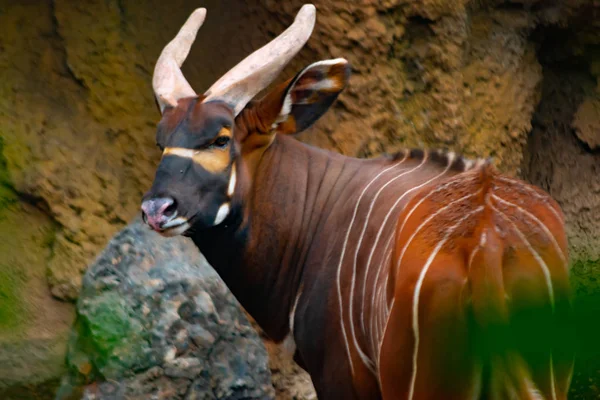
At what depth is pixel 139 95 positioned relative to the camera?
521 centimetres

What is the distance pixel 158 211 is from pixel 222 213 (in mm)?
331

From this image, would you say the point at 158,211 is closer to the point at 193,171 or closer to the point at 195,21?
the point at 193,171

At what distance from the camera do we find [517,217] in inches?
86.5

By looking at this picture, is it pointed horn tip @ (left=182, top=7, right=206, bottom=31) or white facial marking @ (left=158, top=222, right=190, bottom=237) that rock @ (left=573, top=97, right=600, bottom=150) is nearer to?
pointed horn tip @ (left=182, top=7, right=206, bottom=31)

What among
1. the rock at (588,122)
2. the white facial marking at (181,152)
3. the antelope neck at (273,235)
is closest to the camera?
the white facial marking at (181,152)

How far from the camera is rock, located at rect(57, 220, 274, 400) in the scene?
4.60 m

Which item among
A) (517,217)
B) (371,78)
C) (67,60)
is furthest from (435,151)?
(67,60)

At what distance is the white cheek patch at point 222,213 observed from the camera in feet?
11.2

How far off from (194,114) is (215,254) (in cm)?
66

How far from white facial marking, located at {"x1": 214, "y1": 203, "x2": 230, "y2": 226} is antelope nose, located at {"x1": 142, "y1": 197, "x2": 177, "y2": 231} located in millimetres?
240

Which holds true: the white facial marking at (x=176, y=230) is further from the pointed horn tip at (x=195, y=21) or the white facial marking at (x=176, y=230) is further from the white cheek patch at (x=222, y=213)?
the pointed horn tip at (x=195, y=21)

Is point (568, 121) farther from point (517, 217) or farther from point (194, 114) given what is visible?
point (517, 217)

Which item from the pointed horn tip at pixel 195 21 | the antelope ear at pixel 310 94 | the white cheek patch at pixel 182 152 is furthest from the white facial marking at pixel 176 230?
the pointed horn tip at pixel 195 21

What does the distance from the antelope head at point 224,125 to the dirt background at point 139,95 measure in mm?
1410
